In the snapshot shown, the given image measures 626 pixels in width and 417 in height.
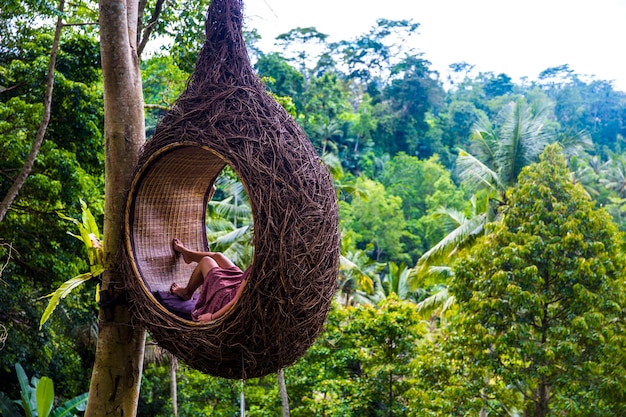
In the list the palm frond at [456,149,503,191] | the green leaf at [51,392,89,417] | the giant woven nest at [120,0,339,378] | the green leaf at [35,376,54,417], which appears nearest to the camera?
the giant woven nest at [120,0,339,378]

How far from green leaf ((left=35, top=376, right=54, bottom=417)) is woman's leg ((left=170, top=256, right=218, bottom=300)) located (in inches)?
121

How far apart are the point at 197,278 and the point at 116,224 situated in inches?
20.6

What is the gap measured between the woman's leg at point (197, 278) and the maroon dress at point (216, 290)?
0.24ft

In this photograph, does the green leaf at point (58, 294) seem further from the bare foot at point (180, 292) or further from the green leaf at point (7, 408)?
the green leaf at point (7, 408)

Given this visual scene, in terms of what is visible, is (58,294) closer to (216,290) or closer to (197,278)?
(197,278)

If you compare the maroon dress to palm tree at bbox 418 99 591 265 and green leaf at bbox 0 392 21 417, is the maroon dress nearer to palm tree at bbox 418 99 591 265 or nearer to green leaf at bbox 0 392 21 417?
green leaf at bbox 0 392 21 417

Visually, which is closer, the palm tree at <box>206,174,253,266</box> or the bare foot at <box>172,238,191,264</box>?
the bare foot at <box>172,238,191,264</box>

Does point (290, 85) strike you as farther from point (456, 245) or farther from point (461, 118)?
point (456, 245)

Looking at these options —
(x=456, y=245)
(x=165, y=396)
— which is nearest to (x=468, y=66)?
(x=456, y=245)

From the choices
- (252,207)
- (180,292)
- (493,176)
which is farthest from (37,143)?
(493,176)

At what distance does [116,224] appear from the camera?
342cm

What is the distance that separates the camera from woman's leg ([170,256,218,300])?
3287mm

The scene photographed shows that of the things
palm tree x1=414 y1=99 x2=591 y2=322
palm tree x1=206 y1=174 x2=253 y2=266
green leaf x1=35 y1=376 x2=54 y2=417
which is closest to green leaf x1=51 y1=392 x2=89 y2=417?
green leaf x1=35 y1=376 x2=54 y2=417

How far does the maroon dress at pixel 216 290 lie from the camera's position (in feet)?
9.89
